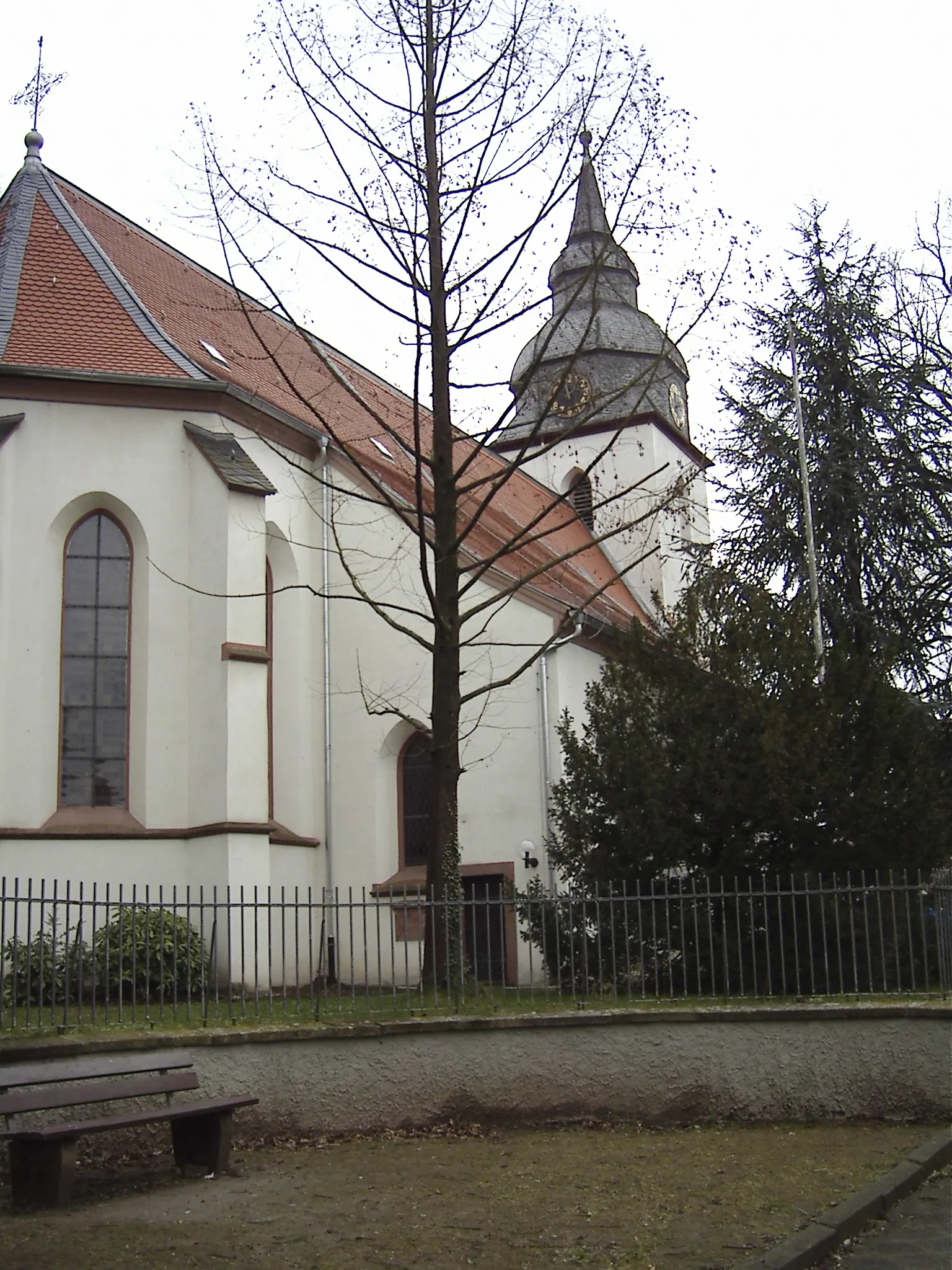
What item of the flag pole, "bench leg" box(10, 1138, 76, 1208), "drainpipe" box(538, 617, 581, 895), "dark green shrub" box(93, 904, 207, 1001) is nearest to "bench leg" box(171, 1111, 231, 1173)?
"bench leg" box(10, 1138, 76, 1208)

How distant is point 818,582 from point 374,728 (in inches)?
327

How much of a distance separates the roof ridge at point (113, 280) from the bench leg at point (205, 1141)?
10114 mm

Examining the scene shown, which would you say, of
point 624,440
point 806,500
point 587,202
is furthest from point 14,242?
point 624,440

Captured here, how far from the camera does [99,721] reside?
1573 cm

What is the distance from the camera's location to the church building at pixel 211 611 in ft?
49.7

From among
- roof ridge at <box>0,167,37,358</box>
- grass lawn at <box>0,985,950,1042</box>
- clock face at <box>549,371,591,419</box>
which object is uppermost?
roof ridge at <box>0,167,37,358</box>

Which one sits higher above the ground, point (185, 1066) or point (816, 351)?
point (816, 351)

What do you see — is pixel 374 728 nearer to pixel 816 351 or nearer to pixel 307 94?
pixel 307 94

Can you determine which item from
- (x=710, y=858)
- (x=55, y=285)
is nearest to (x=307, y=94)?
(x=55, y=285)

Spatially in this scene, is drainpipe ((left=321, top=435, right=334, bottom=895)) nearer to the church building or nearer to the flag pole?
the church building

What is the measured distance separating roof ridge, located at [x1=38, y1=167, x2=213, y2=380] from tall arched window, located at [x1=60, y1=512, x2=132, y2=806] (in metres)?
2.15

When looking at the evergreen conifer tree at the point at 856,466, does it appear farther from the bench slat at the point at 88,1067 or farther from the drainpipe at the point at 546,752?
the bench slat at the point at 88,1067

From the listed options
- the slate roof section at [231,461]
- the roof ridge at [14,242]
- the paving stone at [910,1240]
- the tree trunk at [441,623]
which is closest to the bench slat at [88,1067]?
the tree trunk at [441,623]

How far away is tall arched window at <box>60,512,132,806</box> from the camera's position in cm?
1556
